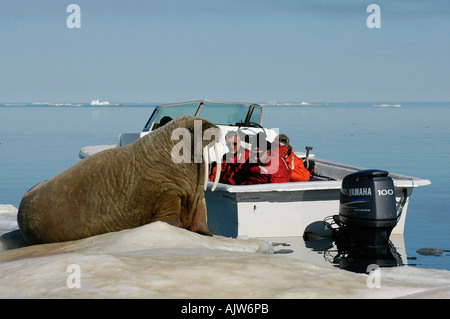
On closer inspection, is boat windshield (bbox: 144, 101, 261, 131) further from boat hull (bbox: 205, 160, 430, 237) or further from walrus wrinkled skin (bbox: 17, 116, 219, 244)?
walrus wrinkled skin (bbox: 17, 116, 219, 244)

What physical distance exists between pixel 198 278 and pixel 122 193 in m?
2.94

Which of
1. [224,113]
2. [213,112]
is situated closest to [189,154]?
[213,112]

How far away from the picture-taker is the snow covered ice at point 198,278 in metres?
3.53

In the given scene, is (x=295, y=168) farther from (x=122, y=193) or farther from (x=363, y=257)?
(x=122, y=193)

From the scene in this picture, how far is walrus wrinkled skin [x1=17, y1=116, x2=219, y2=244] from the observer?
654cm

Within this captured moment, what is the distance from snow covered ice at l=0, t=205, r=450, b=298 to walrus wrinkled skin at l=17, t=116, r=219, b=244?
177 centimetres

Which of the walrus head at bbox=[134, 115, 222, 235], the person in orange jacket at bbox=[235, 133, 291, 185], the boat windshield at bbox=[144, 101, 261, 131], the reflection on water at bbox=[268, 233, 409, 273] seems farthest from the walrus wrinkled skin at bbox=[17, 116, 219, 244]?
the boat windshield at bbox=[144, 101, 261, 131]

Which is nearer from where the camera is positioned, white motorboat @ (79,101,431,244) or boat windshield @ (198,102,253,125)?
white motorboat @ (79,101,431,244)

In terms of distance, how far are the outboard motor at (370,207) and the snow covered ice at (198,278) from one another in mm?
3352

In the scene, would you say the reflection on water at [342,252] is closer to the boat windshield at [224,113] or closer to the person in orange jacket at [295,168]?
the person in orange jacket at [295,168]

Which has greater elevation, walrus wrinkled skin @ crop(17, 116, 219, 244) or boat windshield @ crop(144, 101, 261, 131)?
boat windshield @ crop(144, 101, 261, 131)

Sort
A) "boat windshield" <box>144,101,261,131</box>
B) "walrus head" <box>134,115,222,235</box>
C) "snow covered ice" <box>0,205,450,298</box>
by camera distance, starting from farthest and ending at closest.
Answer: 1. "boat windshield" <box>144,101,261,131</box>
2. "walrus head" <box>134,115,222,235</box>
3. "snow covered ice" <box>0,205,450,298</box>

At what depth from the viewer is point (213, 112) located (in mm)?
12227
